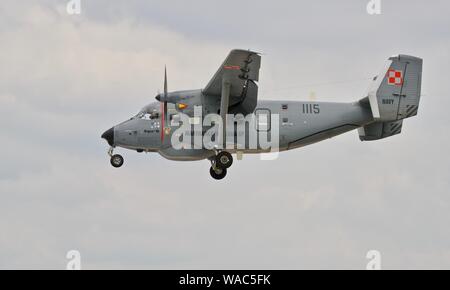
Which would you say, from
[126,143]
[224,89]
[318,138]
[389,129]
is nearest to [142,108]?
[126,143]

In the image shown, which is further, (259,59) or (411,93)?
(411,93)

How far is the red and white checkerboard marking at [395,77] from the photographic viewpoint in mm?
38531

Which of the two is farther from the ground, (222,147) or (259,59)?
(259,59)

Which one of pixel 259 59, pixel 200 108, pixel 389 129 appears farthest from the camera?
pixel 389 129

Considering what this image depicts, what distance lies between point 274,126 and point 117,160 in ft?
19.1

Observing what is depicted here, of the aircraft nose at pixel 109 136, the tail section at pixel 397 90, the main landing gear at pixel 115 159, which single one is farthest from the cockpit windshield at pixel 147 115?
the tail section at pixel 397 90

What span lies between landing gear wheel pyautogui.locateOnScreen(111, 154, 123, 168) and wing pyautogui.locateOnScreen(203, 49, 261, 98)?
13.6ft

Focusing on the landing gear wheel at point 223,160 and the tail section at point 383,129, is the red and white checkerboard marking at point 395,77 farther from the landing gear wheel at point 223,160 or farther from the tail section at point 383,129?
the landing gear wheel at point 223,160

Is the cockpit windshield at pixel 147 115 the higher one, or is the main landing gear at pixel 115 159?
the cockpit windshield at pixel 147 115

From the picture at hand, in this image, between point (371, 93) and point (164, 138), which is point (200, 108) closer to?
point (164, 138)

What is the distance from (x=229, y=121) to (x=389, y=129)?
653cm

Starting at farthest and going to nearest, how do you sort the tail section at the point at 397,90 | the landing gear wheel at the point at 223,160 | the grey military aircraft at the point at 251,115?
the tail section at the point at 397,90 → the landing gear wheel at the point at 223,160 → the grey military aircraft at the point at 251,115

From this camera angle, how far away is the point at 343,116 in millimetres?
38094

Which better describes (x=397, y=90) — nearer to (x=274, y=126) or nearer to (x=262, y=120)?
(x=274, y=126)
